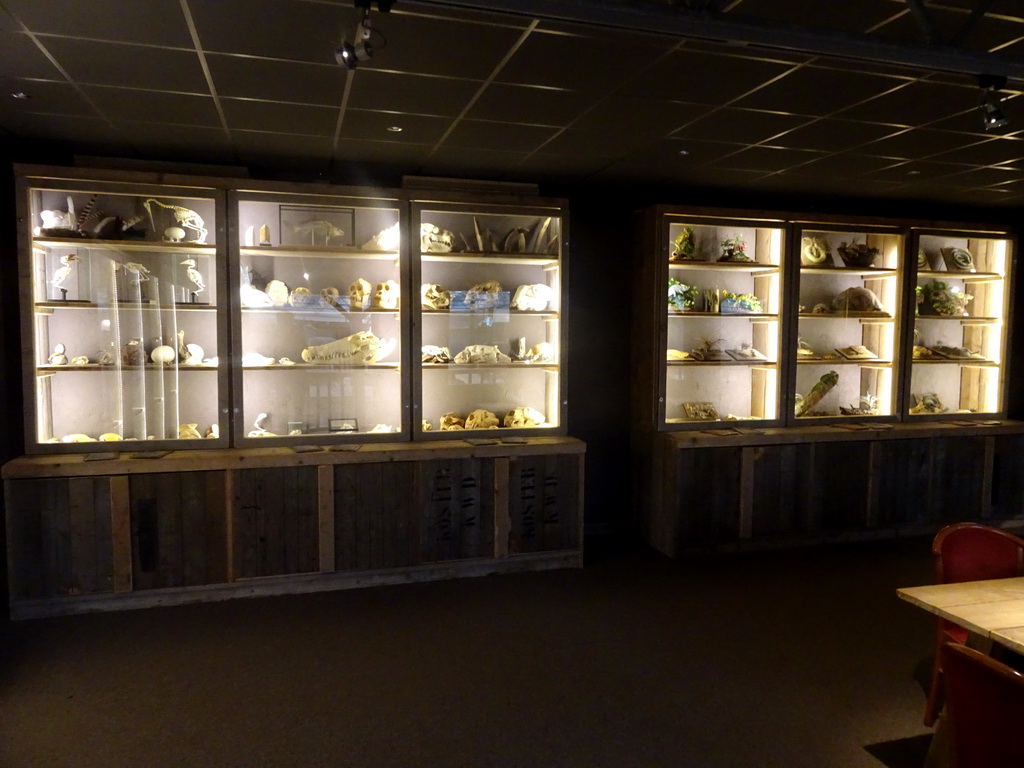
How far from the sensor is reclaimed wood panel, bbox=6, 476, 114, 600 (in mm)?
4051

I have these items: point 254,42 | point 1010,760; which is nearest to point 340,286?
point 254,42

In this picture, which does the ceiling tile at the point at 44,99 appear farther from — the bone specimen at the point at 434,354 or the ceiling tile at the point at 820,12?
the ceiling tile at the point at 820,12

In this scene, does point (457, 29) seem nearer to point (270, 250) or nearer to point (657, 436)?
point (270, 250)

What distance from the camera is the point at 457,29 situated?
2713 millimetres

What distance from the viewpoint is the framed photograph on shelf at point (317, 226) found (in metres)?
4.66

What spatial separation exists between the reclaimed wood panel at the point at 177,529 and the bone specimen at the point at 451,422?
57.2 inches

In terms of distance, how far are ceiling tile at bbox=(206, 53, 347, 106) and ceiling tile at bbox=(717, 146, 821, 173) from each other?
8.11ft

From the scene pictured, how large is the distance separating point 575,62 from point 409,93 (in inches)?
32.8

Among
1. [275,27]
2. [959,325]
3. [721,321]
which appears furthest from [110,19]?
[959,325]

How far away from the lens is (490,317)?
5.10 metres

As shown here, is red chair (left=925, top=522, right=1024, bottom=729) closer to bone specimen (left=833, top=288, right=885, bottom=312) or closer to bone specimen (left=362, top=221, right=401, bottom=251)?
bone specimen (left=833, top=288, right=885, bottom=312)

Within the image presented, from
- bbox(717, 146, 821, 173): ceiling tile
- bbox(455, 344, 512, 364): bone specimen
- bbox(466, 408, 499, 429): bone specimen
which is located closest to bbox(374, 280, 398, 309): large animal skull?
bbox(455, 344, 512, 364): bone specimen

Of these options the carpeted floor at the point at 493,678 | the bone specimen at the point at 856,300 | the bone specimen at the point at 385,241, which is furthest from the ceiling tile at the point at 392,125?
the bone specimen at the point at 856,300

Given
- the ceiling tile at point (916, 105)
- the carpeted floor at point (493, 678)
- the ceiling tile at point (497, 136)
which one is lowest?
the carpeted floor at point (493, 678)
